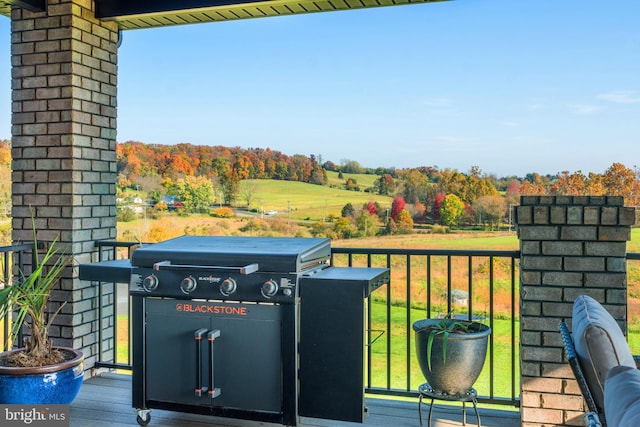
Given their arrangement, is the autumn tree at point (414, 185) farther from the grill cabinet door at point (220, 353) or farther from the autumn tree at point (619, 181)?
the grill cabinet door at point (220, 353)

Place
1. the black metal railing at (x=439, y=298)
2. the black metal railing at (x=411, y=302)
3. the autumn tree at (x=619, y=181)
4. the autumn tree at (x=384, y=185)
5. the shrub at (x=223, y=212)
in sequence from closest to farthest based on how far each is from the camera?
the black metal railing at (x=411, y=302) → the black metal railing at (x=439, y=298) → the autumn tree at (x=619, y=181) → the shrub at (x=223, y=212) → the autumn tree at (x=384, y=185)

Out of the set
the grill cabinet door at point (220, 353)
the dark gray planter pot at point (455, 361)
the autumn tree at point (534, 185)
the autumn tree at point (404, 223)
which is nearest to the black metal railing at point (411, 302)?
the dark gray planter pot at point (455, 361)

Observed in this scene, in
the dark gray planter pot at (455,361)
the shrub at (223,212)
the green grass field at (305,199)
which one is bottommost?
the dark gray planter pot at (455,361)

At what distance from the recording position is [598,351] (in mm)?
1578

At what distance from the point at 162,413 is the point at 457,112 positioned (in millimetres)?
9159

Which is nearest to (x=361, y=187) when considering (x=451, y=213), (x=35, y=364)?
(x=451, y=213)

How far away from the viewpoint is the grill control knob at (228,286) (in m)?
2.95

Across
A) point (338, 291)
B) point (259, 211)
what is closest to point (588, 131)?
point (259, 211)

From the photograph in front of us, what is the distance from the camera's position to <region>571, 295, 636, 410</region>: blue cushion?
61.8 inches

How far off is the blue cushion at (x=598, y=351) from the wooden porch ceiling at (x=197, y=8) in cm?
253

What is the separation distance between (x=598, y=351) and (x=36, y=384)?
2.59 m

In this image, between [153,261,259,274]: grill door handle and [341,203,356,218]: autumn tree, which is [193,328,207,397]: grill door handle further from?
[341,203,356,218]: autumn tree

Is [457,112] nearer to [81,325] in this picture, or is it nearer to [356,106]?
[356,106]

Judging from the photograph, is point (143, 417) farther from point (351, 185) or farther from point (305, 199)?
point (351, 185)
